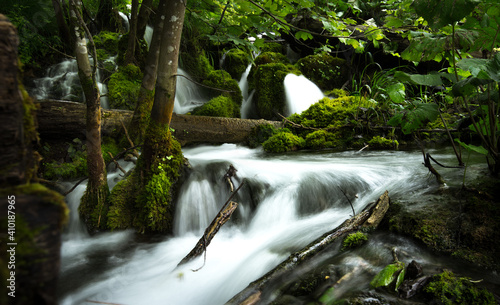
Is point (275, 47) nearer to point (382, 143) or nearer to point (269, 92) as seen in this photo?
point (269, 92)

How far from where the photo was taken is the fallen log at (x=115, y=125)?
4906 mm

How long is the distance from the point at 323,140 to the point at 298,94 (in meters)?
2.74

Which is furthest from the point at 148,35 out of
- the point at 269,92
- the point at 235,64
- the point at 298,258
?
the point at 298,258

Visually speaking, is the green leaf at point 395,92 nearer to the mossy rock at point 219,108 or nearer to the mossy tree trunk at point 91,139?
the mossy tree trunk at point 91,139

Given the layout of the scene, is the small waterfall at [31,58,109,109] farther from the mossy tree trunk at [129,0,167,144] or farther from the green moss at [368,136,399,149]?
the green moss at [368,136,399,149]

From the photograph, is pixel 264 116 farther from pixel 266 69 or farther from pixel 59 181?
pixel 59 181

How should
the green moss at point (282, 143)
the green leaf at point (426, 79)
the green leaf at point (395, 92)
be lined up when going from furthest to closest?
the green moss at point (282, 143) → the green leaf at point (395, 92) → the green leaf at point (426, 79)

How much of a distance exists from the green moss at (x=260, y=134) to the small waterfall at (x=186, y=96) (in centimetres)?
228

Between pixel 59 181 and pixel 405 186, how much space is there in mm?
4878

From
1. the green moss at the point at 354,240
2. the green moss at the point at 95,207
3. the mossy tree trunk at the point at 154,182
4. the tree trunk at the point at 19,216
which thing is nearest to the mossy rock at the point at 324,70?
the mossy tree trunk at the point at 154,182

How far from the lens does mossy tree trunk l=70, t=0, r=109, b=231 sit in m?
3.32

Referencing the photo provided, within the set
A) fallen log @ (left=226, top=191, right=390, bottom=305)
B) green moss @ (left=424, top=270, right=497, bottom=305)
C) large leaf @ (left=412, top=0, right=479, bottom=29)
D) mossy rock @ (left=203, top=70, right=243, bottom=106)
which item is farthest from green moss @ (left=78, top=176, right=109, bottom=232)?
mossy rock @ (left=203, top=70, right=243, bottom=106)

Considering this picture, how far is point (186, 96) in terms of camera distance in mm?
9336

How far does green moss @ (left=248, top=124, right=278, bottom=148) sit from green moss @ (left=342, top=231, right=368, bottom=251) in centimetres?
490
